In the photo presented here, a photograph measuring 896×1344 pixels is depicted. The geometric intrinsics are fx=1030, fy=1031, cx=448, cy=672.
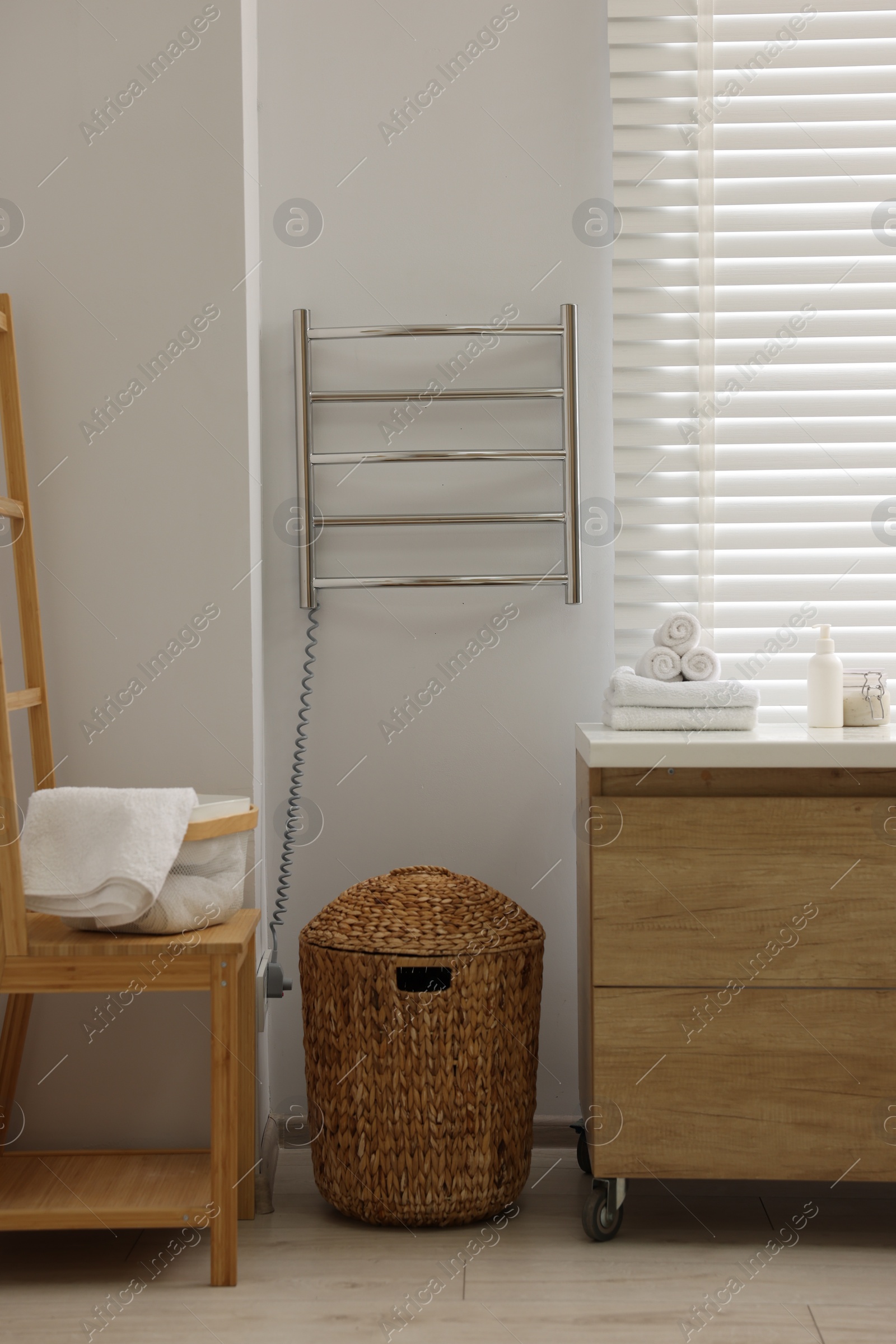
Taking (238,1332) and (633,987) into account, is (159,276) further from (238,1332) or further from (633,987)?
(238,1332)

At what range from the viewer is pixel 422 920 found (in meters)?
1.63

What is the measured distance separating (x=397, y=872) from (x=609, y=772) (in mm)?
458

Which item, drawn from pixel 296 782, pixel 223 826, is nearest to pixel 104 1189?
pixel 223 826

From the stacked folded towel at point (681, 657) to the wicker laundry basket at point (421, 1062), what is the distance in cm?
48

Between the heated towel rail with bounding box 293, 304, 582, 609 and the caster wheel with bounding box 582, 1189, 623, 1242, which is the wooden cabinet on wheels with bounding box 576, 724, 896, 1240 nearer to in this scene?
the caster wheel with bounding box 582, 1189, 623, 1242

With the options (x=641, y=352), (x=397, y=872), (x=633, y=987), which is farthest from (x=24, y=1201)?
(x=641, y=352)

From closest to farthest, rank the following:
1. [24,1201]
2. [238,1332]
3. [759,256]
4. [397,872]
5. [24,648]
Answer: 1. [238,1332]
2. [24,1201]
3. [24,648]
4. [397,872]
5. [759,256]

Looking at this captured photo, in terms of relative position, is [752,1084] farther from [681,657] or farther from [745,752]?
[681,657]

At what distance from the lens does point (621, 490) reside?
1.93 m

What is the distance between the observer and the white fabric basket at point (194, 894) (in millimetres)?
1459

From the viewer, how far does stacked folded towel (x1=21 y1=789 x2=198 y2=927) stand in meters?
1.39

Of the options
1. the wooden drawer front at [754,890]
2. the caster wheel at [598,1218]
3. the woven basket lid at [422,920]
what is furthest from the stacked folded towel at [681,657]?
A: the caster wheel at [598,1218]

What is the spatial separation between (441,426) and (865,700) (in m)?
0.91

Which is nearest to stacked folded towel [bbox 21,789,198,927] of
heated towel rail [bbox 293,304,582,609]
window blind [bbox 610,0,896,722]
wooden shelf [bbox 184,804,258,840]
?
wooden shelf [bbox 184,804,258,840]
